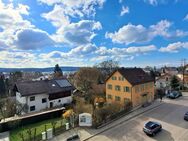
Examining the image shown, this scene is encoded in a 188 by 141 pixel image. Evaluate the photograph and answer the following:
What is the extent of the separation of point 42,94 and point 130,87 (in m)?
18.7

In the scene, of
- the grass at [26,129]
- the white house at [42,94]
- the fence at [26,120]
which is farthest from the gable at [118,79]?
the grass at [26,129]

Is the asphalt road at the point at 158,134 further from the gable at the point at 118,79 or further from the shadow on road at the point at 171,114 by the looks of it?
the gable at the point at 118,79

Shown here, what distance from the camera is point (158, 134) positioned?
72.4ft

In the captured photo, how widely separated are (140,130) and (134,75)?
17345mm

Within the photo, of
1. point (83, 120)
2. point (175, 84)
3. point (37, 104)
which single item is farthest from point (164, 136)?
point (175, 84)

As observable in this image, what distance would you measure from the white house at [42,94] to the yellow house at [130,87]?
Answer: 10.4 m

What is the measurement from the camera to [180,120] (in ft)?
88.1

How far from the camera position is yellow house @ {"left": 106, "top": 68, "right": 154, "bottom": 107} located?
35.6 meters

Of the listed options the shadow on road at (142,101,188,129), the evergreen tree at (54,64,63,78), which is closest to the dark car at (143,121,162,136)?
the shadow on road at (142,101,188,129)

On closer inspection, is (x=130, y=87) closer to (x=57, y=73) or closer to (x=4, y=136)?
(x=4, y=136)

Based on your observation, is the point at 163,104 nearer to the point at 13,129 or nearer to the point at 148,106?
the point at 148,106

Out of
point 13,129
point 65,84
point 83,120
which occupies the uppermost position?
point 65,84

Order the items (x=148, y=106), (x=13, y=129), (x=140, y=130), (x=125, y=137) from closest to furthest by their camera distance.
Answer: (x=125, y=137) < (x=140, y=130) < (x=13, y=129) < (x=148, y=106)

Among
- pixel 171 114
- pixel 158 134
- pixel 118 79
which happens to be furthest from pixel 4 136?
pixel 171 114
